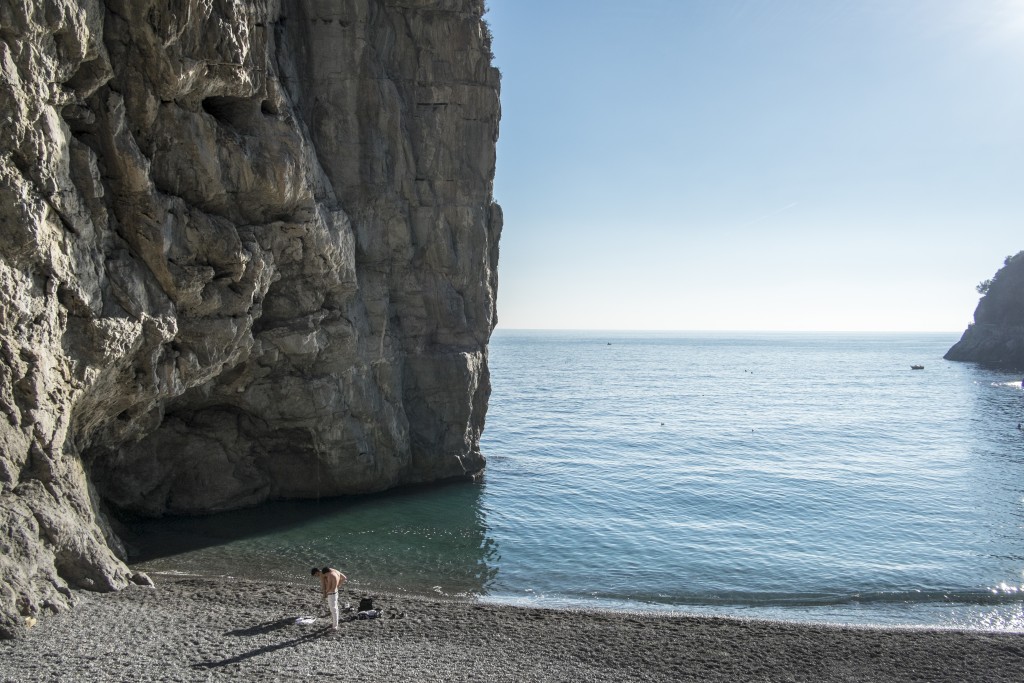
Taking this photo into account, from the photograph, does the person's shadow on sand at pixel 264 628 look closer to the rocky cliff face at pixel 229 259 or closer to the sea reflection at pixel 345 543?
the rocky cliff face at pixel 229 259

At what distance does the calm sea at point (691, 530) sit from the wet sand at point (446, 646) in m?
2.65

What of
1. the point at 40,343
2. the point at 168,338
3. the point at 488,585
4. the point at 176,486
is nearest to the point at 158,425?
the point at 176,486

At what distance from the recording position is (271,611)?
1927 cm

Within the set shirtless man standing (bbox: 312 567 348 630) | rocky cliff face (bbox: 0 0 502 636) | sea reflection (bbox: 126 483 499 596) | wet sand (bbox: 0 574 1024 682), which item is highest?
rocky cliff face (bbox: 0 0 502 636)

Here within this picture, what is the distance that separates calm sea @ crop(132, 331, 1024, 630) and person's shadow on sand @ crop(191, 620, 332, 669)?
5.36 m

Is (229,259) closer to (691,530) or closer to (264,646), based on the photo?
(264,646)

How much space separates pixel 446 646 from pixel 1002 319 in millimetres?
141475

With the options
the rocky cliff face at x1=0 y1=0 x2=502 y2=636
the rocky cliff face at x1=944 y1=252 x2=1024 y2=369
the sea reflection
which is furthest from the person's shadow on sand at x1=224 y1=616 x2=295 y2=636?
the rocky cliff face at x1=944 y1=252 x2=1024 y2=369

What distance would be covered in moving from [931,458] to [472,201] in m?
34.9

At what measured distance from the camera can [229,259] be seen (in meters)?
24.7

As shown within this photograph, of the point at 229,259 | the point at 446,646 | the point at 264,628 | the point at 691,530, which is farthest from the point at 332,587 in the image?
the point at 691,530

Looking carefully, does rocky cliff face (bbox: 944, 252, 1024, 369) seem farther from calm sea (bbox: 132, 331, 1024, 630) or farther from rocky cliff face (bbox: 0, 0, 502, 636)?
rocky cliff face (bbox: 0, 0, 502, 636)

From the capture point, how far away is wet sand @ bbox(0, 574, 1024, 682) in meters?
15.6

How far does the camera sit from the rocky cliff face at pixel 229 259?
1791 centimetres
